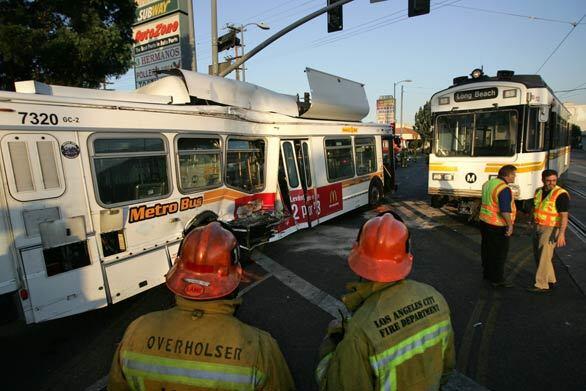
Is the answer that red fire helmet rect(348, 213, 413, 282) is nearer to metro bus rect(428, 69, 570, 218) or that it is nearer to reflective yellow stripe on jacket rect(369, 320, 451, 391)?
reflective yellow stripe on jacket rect(369, 320, 451, 391)

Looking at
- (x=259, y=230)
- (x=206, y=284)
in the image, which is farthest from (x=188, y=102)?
(x=206, y=284)

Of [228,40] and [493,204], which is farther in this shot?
[228,40]

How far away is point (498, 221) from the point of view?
5.66m

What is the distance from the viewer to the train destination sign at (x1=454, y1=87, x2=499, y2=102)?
9.61 metres

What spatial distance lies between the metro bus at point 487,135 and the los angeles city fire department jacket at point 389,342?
8.78 metres

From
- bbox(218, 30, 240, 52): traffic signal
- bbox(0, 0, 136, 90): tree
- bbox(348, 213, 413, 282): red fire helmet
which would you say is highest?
bbox(218, 30, 240, 52): traffic signal

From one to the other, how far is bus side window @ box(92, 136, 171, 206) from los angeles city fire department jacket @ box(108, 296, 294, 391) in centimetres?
372

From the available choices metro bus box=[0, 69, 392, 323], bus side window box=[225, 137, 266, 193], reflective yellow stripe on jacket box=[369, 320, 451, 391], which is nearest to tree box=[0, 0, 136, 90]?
metro bus box=[0, 69, 392, 323]

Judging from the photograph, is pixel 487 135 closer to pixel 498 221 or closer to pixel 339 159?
pixel 339 159

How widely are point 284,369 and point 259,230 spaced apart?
541 cm

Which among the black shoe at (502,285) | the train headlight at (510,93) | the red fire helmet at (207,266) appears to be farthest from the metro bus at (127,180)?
the train headlight at (510,93)

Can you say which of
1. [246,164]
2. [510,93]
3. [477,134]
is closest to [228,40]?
[246,164]

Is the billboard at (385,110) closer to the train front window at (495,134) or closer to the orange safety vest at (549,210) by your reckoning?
the train front window at (495,134)

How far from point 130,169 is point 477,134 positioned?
8.53 meters
